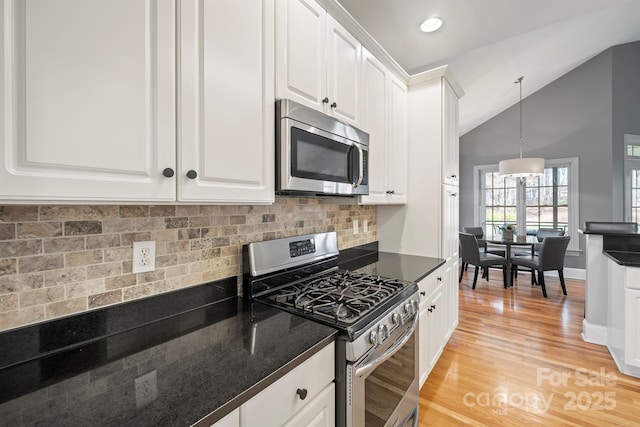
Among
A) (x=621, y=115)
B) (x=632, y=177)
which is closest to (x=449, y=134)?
(x=621, y=115)

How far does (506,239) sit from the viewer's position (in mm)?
4539

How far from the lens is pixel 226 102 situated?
1.03 meters

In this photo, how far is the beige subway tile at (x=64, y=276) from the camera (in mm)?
888

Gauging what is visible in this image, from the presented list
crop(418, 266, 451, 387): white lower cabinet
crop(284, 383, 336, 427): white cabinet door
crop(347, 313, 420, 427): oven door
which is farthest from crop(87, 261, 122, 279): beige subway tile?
crop(418, 266, 451, 387): white lower cabinet

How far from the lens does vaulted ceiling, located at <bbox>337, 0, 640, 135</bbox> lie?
213 cm

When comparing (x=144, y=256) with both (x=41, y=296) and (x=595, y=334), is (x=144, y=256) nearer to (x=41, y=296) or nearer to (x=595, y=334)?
(x=41, y=296)

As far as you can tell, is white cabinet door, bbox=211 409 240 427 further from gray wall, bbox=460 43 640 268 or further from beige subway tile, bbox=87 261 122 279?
gray wall, bbox=460 43 640 268

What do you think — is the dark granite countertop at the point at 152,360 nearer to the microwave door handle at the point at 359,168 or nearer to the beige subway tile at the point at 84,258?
the beige subway tile at the point at 84,258

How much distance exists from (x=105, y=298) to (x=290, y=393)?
0.70 meters

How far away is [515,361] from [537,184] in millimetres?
4286

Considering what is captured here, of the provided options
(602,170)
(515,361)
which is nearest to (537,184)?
(602,170)

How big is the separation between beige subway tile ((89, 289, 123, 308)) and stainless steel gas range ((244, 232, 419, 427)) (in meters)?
0.52

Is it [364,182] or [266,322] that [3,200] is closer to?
[266,322]

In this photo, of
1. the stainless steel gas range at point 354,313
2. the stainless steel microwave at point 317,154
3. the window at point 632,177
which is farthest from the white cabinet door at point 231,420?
the window at point 632,177
